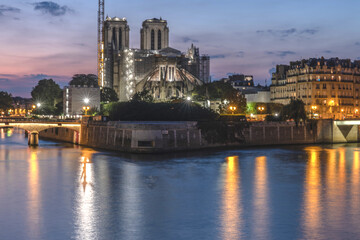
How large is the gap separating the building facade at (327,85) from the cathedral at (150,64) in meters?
26.9

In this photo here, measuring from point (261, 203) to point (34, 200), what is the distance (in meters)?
12.8

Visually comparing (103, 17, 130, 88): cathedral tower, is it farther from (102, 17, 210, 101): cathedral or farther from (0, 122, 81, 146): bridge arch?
(0, 122, 81, 146): bridge arch

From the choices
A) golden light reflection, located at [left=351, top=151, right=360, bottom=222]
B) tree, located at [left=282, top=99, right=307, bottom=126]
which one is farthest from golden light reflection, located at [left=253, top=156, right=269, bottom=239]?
tree, located at [left=282, top=99, right=307, bottom=126]

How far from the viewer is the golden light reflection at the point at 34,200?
869 inches

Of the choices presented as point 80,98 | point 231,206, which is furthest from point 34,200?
point 80,98

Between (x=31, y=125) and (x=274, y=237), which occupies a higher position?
(x=31, y=125)

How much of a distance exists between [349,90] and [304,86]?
8.08 m

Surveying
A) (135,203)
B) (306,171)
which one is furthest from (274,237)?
(306,171)

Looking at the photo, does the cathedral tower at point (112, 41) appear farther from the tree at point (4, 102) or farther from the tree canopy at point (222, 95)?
the tree canopy at point (222, 95)

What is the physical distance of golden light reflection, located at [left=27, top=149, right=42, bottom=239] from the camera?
72.4ft

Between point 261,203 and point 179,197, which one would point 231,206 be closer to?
point 261,203

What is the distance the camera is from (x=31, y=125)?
196ft

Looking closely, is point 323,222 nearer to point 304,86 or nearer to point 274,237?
point 274,237

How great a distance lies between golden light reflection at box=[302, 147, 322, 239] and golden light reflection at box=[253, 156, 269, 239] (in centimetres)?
184
